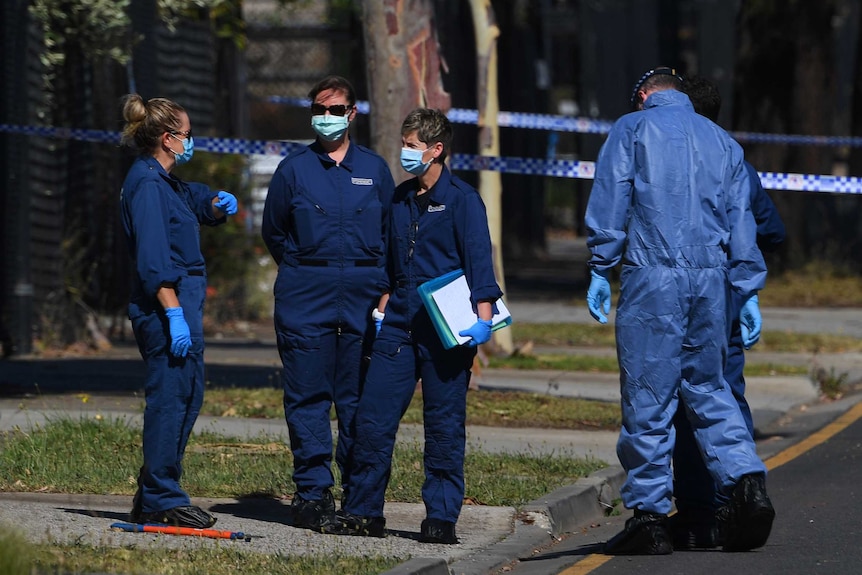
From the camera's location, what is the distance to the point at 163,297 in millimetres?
6824

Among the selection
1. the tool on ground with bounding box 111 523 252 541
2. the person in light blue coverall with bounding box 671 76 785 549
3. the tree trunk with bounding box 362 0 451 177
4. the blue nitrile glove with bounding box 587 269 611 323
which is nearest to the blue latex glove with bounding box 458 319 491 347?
the blue nitrile glove with bounding box 587 269 611 323

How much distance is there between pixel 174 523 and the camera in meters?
7.00

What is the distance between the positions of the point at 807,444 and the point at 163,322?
5090 millimetres

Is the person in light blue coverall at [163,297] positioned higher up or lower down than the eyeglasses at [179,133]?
lower down

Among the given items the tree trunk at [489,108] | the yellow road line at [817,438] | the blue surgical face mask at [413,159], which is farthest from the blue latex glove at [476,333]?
the tree trunk at [489,108]

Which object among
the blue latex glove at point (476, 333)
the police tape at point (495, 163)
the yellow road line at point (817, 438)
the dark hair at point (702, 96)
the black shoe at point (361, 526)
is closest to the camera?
the blue latex glove at point (476, 333)

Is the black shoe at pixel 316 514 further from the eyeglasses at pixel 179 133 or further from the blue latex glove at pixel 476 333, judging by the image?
the eyeglasses at pixel 179 133

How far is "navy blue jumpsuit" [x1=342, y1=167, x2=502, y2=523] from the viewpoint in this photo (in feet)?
23.0

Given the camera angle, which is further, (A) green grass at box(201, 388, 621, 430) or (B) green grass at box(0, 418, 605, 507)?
(A) green grass at box(201, 388, 621, 430)

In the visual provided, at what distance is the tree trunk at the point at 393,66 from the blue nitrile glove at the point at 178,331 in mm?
4430

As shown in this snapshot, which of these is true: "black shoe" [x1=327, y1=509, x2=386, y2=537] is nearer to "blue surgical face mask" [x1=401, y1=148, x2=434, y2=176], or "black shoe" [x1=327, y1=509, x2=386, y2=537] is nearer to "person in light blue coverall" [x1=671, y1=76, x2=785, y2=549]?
"person in light blue coverall" [x1=671, y1=76, x2=785, y2=549]

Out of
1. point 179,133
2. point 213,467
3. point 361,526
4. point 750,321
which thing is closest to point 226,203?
point 179,133

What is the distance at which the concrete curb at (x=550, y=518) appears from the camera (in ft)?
22.5

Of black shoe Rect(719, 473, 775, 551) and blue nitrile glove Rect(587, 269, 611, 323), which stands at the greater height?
blue nitrile glove Rect(587, 269, 611, 323)
